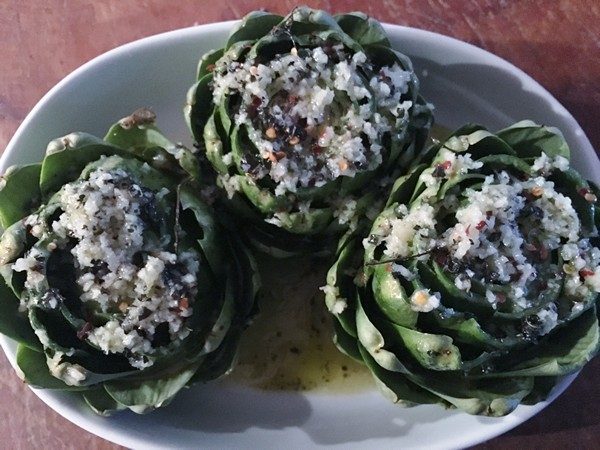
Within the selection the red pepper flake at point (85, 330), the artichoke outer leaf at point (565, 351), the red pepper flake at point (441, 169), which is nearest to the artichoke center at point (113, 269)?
the red pepper flake at point (85, 330)

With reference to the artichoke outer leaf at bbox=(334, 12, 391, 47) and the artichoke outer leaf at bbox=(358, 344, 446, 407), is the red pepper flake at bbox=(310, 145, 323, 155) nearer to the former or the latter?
the artichoke outer leaf at bbox=(334, 12, 391, 47)

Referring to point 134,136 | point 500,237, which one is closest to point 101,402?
point 134,136

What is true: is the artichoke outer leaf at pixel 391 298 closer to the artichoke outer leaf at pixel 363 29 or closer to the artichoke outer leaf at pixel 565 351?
the artichoke outer leaf at pixel 565 351

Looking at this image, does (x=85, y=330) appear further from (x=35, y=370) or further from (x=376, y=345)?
(x=376, y=345)

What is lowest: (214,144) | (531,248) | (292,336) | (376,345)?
(292,336)

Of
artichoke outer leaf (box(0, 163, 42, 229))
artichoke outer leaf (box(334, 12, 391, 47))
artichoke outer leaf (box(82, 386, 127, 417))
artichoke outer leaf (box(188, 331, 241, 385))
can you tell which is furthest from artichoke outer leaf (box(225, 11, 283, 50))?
artichoke outer leaf (box(82, 386, 127, 417))

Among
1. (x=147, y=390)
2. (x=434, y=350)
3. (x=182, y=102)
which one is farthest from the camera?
(x=182, y=102)

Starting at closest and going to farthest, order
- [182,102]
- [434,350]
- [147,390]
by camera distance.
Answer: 1. [434,350]
2. [147,390]
3. [182,102]
